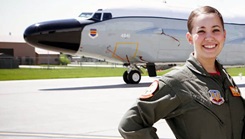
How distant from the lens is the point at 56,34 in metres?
16.3

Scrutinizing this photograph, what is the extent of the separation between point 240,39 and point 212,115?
1944cm

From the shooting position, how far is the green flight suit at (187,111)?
202cm

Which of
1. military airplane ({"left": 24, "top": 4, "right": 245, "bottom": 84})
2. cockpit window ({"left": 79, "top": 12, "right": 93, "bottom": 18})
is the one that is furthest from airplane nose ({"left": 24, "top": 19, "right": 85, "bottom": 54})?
cockpit window ({"left": 79, "top": 12, "right": 93, "bottom": 18})

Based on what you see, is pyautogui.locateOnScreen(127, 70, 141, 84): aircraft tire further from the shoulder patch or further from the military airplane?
the shoulder patch

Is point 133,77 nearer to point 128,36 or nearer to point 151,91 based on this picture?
point 128,36

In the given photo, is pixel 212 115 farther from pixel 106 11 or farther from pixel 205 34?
pixel 106 11

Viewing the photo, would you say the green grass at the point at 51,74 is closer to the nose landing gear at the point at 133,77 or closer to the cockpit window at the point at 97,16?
the nose landing gear at the point at 133,77

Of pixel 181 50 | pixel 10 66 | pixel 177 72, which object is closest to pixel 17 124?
pixel 177 72

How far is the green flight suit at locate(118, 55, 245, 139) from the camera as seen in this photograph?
2018mm

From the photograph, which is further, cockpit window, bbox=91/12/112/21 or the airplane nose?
cockpit window, bbox=91/12/112/21

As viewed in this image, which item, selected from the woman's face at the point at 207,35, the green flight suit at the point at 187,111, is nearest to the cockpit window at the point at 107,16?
the woman's face at the point at 207,35

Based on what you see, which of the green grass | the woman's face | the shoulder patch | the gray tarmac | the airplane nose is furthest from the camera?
the green grass

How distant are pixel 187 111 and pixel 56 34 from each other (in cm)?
1471

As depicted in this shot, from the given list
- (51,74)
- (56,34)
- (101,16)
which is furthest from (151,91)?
(51,74)
